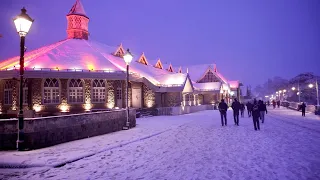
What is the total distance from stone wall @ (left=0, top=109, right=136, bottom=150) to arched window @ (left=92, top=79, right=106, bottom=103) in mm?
11535

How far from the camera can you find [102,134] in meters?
13.1

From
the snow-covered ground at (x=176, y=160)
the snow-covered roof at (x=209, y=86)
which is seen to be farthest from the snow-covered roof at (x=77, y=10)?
the snow-covered ground at (x=176, y=160)

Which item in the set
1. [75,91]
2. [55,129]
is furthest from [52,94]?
[55,129]

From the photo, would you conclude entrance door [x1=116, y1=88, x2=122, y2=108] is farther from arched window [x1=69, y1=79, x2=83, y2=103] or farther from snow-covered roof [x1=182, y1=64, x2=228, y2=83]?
snow-covered roof [x1=182, y1=64, x2=228, y2=83]

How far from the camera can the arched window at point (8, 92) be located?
941 inches

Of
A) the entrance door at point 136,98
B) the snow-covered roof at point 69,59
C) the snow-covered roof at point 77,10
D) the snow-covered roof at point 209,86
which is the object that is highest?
the snow-covered roof at point 77,10

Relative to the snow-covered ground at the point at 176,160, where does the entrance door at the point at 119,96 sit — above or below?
above

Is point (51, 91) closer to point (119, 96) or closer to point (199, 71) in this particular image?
point (119, 96)

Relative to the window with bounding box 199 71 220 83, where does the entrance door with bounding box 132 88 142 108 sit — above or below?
below

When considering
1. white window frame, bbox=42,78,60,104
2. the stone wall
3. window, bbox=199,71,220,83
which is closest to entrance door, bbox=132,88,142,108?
white window frame, bbox=42,78,60,104

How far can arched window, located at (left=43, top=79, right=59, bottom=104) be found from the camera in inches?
902

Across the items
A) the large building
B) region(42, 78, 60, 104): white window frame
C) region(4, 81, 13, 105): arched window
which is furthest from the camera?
region(4, 81, 13, 105): arched window

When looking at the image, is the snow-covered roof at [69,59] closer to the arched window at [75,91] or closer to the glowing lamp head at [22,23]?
the arched window at [75,91]

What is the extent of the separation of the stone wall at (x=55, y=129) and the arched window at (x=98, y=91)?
37.8 feet
